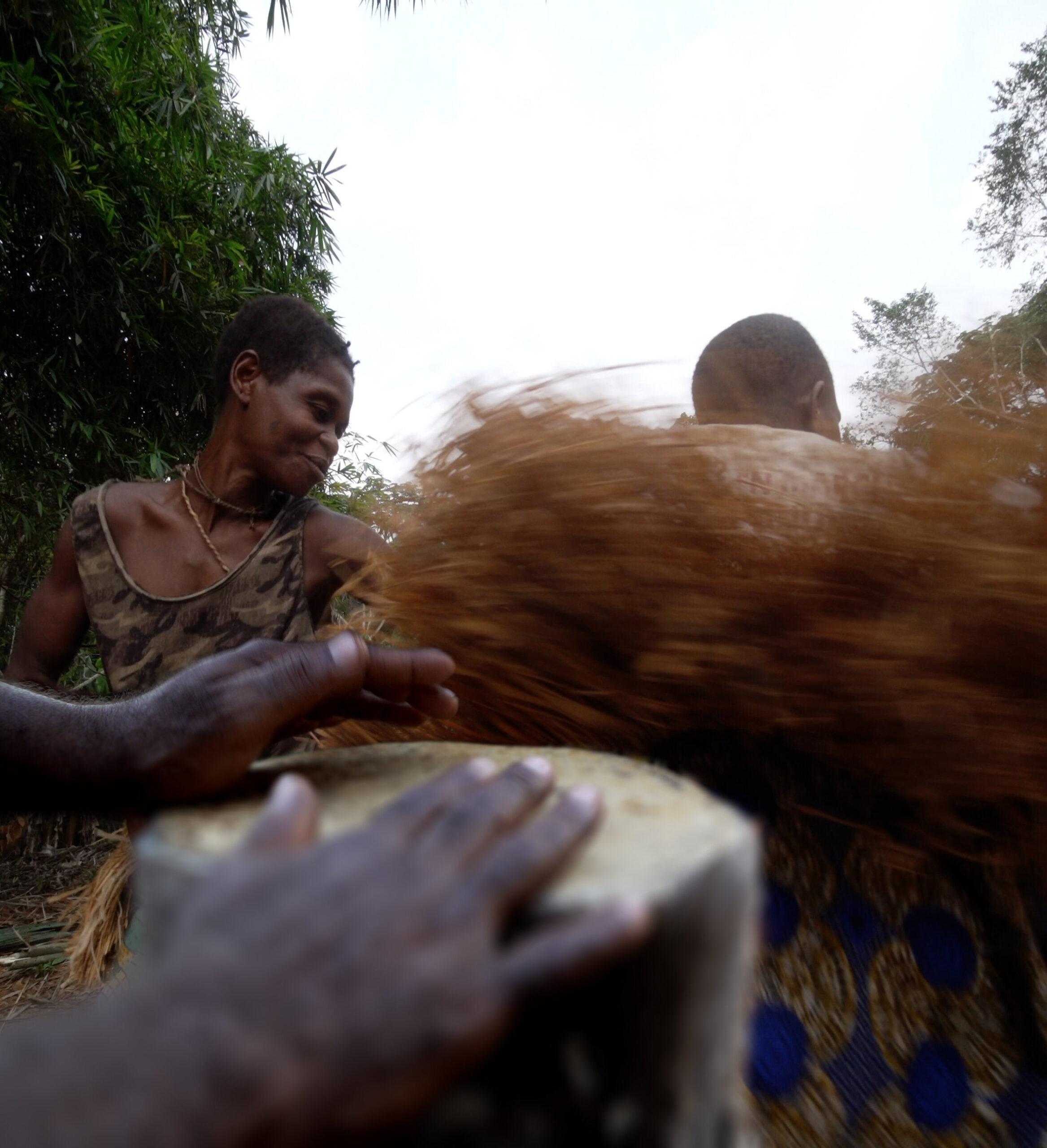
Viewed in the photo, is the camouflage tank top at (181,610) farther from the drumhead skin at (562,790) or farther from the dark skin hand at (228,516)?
the drumhead skin at (562,790)

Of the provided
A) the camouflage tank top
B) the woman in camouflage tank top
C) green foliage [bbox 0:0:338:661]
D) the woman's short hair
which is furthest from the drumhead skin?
green foliage [bbox 0:0:338:661]

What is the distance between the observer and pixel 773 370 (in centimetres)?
113

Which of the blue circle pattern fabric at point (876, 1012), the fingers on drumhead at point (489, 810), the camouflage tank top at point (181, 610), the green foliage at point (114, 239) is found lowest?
the blue circle pattern fabric at point (876, 1012)

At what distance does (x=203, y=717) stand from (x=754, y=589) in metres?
0.38

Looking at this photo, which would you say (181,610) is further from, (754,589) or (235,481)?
(754,589)

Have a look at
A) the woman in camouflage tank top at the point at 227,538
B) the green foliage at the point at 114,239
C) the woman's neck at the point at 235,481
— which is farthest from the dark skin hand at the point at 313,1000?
the green foliage at the point at 114,239

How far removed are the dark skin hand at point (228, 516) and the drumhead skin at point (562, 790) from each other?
95 cm

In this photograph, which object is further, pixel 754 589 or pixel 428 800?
pixel 754 589

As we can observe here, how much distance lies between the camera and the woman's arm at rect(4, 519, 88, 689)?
4.95ft

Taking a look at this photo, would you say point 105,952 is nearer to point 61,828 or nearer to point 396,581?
point 396,581

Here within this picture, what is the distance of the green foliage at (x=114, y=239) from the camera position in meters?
2.73

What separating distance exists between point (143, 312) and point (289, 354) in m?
2.26

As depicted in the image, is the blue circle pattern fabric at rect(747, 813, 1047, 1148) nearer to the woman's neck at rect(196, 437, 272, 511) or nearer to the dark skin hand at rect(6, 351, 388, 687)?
the dark skin hand at rect(6, 351, 388, 687)

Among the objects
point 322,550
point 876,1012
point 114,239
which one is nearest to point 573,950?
point 876,1012
